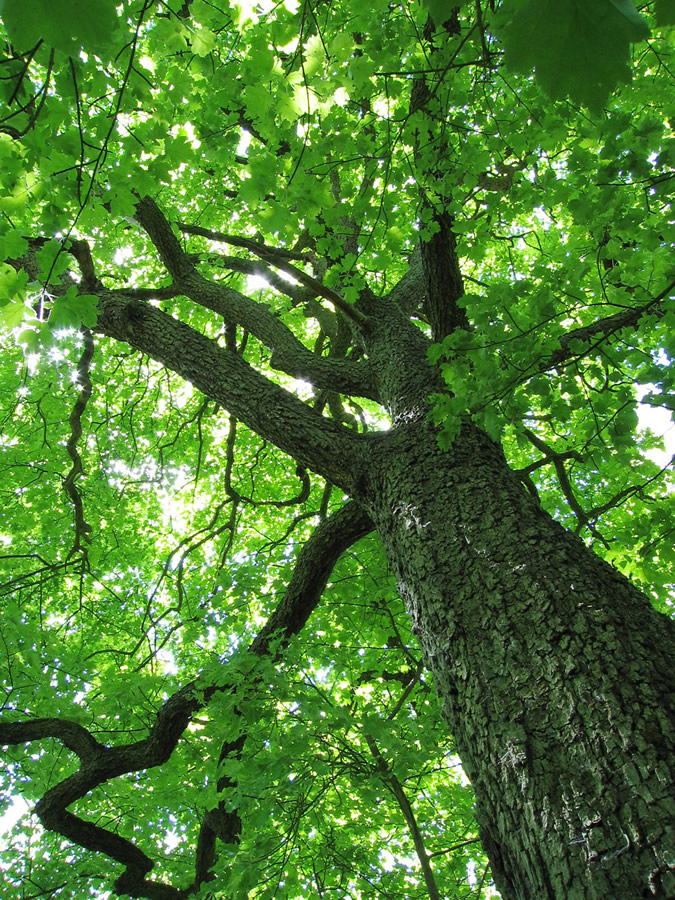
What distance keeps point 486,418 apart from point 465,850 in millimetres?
5735

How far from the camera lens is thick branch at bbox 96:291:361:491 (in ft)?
10.0

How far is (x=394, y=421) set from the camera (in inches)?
126

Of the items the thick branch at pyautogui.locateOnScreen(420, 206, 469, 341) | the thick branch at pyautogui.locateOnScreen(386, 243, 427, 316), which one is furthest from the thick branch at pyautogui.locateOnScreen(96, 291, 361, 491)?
the thick branch at pyautogui.locateOnScreen(386, 243, 427, 316)

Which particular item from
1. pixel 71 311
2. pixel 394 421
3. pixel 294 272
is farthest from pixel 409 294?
pixel 71 311

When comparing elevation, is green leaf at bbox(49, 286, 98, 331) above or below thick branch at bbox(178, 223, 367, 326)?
below

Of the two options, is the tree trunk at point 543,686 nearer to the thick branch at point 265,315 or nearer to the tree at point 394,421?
the tree at point 394,421

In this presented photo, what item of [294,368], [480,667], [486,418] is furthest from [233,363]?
[480,667]

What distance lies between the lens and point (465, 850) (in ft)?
19.2

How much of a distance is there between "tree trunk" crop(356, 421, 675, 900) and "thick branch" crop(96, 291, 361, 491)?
766 mm

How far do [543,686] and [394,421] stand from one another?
6.26 ft

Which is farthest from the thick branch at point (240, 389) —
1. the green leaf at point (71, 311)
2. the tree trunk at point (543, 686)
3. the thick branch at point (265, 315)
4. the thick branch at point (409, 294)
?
the thick branch at point (409, 294)

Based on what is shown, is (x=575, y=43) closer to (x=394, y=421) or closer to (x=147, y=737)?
(x=394, y=421)

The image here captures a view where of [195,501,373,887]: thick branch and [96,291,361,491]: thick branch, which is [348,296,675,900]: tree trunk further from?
[195,501,373,887]: thick branch

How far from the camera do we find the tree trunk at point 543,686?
117 centimetres
